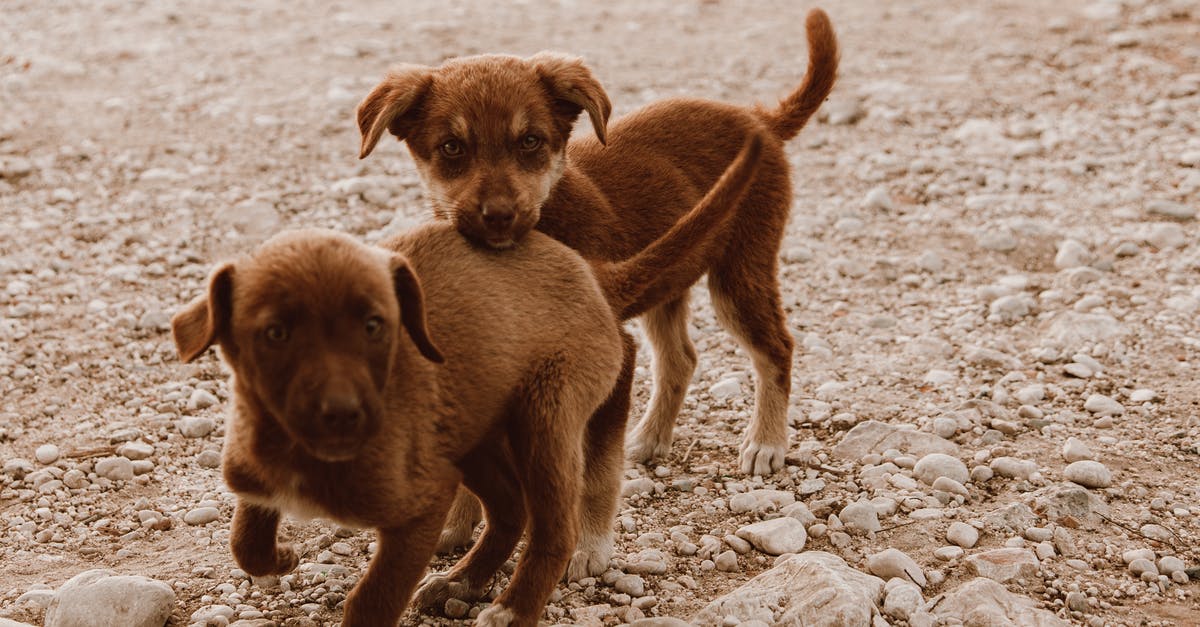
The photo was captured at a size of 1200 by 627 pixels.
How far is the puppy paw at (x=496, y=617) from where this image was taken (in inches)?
173

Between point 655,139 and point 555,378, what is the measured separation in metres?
1.75

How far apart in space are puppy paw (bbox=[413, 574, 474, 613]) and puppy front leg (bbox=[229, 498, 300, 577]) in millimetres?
563

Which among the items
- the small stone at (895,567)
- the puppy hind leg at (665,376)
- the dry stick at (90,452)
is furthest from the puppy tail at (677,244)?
the dry stick at (90,452)

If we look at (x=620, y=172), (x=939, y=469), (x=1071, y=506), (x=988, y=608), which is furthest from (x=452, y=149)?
(x=1071, y=506)

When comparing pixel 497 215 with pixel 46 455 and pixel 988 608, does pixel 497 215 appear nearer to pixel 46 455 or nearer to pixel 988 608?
pixel 988 608

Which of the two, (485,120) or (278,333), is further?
(485,120)

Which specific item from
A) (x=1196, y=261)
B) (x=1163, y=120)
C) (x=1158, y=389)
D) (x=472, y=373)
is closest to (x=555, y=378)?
(x=472, y=373)

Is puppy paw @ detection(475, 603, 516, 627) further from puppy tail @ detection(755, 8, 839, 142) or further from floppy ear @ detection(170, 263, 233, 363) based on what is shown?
puppy tail @ detection(755, 8, 839, 142)

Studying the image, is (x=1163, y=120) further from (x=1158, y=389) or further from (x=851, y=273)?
(x=1158, y=389)

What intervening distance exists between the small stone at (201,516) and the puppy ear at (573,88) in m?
2.19

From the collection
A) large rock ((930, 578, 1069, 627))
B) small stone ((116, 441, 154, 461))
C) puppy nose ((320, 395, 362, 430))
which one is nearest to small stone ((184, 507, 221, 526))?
small stone ((116, 441, 154, 461))

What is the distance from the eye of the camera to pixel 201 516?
527 centimetres

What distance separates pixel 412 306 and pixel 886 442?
280 cm

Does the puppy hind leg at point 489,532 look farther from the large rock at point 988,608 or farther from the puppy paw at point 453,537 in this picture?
the large rock at point 988,608
